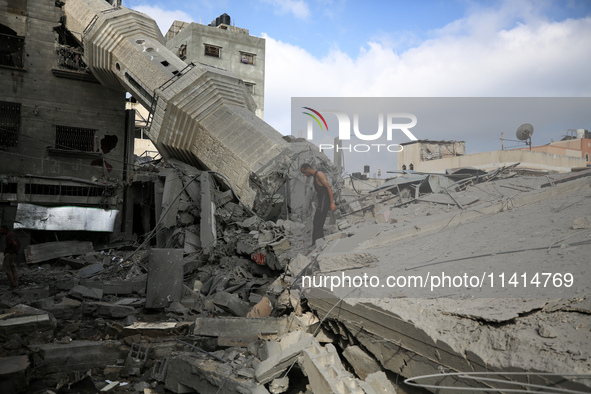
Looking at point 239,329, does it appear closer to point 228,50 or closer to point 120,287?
point 120,287

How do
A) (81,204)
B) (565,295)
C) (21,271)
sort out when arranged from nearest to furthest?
1. (565,295)
2. (21,271)
3. (81,204)

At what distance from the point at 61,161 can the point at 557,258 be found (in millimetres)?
16303

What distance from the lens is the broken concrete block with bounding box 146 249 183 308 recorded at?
7.85 metres

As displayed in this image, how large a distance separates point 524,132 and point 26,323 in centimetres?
691

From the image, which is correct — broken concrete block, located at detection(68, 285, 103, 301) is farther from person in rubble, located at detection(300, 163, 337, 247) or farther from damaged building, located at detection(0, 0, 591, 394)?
person in rubble, located at detection(300, 163, 337, 247)

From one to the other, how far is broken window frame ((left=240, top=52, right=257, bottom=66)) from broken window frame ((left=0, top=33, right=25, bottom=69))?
1514cm

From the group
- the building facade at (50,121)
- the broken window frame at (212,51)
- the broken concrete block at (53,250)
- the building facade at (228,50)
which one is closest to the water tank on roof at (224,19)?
the building facade at (228,50)

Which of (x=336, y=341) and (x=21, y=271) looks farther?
(x=21, y=271)

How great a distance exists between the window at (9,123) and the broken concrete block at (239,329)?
1348cm

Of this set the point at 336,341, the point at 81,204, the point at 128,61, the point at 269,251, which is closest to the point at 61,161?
the point at 81,204

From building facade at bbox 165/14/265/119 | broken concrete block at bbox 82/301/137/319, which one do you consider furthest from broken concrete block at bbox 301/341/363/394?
building facade at bbox 165/14/265/119

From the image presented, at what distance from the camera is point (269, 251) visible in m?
9.31

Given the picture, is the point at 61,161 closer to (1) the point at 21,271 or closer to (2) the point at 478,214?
(1) the point at 21,271

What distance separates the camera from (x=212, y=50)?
2814cm
